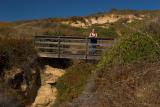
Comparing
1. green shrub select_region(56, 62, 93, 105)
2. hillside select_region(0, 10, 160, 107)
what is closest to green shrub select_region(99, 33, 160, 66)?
hillside select_region(0, 10, 160, 107)

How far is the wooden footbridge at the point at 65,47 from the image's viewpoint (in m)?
23.6

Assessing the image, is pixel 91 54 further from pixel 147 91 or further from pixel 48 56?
pixel 147 91

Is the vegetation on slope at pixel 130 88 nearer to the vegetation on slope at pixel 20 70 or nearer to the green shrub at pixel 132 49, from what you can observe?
the green shrub at pixel 132 49

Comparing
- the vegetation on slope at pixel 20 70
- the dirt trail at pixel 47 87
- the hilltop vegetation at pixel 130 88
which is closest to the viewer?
the hilltop vegetation at pixel 130 88

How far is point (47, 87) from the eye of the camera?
79.6 feet

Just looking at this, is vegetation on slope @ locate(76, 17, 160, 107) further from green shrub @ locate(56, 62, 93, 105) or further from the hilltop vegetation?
green shrub @ locate(56, 62, 93, 105)

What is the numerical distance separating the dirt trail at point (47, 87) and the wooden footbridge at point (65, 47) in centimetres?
72

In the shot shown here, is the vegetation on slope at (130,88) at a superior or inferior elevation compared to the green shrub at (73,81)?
superior

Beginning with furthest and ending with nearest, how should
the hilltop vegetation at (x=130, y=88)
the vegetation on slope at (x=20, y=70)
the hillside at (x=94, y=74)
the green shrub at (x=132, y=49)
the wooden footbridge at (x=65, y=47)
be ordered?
the vegetation on slope at (x=20, y=70) < the wooden footbridge at (x=65, y=47) < the green shrub at (x=132, y=49) < the hillside at (x=94, y=74) < the hilltop vegetation at (x=130, y=88)

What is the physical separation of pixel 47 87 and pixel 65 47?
9.23 feet

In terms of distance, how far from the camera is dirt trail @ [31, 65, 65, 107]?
2394 cm

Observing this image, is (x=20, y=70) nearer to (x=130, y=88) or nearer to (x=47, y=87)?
(x=47, y=87)

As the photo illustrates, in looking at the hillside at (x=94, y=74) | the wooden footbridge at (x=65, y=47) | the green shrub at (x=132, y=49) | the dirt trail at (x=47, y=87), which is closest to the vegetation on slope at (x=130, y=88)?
the hillside at (x=94, y=74)

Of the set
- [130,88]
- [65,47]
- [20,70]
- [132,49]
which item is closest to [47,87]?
[20,70]
